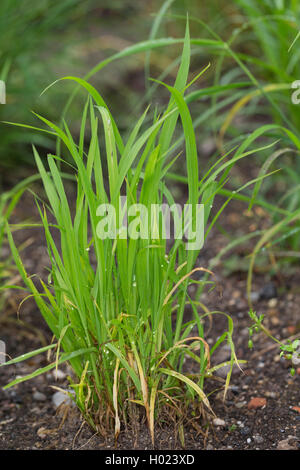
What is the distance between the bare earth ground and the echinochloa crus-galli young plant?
0.06 meters

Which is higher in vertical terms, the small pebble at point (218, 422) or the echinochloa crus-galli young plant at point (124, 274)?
the echinochloa crus-galli young plant at point (124, 274)

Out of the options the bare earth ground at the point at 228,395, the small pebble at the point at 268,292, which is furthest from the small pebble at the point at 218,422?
the small pebble at the point at 268,292

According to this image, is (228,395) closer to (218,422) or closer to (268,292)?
(218,422)

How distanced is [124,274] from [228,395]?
44 cm

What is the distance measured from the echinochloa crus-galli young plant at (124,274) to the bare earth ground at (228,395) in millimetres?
60

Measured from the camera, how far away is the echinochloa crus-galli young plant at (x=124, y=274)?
1.06 meters

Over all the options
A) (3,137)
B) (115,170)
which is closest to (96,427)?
(115,170)

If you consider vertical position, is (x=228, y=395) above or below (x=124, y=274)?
below

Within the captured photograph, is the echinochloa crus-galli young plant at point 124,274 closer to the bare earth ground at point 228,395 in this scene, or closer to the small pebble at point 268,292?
the bare earth ground at point 228,395

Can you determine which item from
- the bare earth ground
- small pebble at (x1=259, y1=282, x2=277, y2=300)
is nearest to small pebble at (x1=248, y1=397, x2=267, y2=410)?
the bare earth ground

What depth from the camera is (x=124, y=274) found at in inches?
43.4

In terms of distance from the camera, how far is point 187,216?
3.53 feet

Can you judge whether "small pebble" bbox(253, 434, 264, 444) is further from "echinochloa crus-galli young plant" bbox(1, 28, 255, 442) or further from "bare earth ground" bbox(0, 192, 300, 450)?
"echinochloa crus-galli young plant" bbox(1, 28, 255, 442)

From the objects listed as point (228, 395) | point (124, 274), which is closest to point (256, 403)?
point (228, 395)
